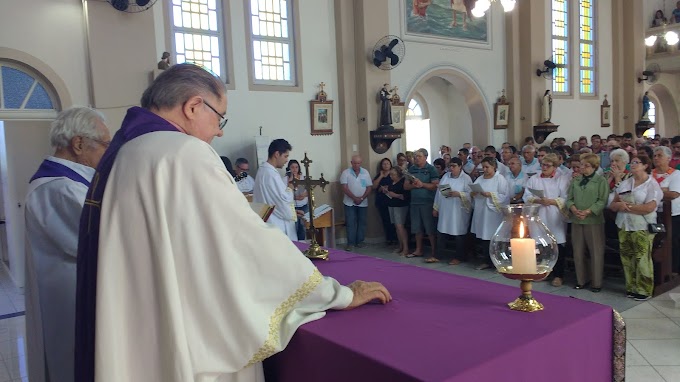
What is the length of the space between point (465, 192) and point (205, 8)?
5.01 m

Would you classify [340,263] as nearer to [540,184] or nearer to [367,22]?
[540,184]

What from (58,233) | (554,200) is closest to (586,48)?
(554,200)

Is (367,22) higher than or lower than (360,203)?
higher

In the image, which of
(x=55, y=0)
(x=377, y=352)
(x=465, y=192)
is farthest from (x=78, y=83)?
(x=377, y=352)

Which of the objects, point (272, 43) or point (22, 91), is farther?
point (272, 43)

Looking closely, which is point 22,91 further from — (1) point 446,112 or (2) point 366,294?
(1) point 446,112

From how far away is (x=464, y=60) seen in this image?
38.9 feet

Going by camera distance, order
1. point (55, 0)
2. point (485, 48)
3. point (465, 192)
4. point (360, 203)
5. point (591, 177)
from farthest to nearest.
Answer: point (485, 48) < point (360, 203) < point (465, 192) < point (55, 0) < point (591, 177)

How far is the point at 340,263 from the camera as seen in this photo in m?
2.52

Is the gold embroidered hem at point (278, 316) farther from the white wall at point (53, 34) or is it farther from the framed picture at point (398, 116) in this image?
the framed picture at point (398, 116)

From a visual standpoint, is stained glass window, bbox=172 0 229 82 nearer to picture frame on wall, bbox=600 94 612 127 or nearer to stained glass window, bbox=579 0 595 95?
stained glass window, bbox=579 0 595 95

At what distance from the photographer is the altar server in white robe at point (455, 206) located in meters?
7.77

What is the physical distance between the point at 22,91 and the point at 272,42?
3.97 m

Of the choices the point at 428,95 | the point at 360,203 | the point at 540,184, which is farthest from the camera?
the point at 428,95
